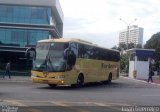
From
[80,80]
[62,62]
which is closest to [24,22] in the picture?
[80,80]

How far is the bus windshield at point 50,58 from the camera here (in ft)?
88.2

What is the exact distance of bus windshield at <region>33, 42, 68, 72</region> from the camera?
88.2ft

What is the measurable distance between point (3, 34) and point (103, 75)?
39.9 meters

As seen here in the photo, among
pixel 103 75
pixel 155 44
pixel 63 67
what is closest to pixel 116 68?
pixel 103 75

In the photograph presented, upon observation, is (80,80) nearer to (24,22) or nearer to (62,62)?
(62,62)

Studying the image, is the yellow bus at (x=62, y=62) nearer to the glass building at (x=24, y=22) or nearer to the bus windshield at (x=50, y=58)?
the bus windshield at (x=50, y=58)

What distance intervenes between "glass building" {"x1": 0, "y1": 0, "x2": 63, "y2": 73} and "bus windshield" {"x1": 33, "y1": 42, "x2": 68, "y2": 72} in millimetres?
44361

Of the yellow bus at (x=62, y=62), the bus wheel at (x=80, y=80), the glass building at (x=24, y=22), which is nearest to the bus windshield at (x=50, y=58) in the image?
the yellow bus at (x=62, y=62)

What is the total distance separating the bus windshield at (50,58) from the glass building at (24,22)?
44361mm

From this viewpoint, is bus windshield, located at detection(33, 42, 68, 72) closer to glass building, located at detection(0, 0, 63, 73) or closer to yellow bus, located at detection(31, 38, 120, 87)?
yellow bus, located at detection(31, 38, 120, 87)

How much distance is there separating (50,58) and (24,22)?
46.1 m

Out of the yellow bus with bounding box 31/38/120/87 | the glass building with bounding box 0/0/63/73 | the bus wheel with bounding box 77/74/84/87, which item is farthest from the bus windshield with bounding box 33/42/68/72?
the glass building with bounding box 0/0/63/73

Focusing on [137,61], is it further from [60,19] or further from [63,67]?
[60,19]

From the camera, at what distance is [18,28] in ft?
235
